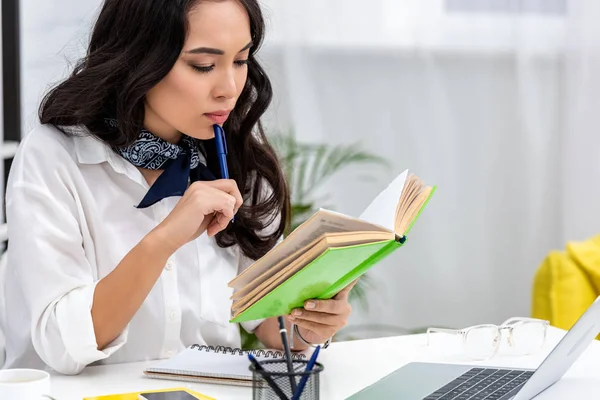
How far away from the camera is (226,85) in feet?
4.79

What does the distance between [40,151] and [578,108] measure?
221 centimetres

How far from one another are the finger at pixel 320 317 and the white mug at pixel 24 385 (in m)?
0.40

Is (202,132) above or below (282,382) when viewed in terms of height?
above

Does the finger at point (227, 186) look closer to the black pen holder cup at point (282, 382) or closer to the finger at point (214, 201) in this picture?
the finger at point (214, 201)

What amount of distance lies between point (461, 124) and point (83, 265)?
1.95 m

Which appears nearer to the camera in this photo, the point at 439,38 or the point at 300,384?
the point at 300,384

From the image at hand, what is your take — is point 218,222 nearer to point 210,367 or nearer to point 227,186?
point 227,186

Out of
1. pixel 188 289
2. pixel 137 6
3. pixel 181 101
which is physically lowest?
pixel 188 289

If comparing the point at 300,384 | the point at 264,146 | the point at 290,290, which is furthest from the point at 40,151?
the point at 300,384

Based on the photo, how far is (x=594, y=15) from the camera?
122 inches

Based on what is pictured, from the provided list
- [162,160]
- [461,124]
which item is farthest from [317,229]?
→ [461,124]

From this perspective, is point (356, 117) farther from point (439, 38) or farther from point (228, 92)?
point (228, 92)

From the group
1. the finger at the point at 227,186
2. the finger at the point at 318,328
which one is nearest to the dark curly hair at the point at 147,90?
the finger at the point at 227,186

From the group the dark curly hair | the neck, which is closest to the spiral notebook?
the dark curly hair
